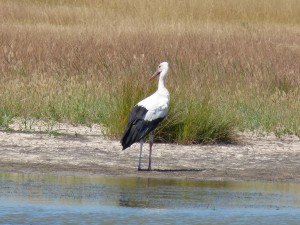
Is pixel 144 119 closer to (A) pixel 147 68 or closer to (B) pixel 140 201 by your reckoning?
(B) pixel 140 201

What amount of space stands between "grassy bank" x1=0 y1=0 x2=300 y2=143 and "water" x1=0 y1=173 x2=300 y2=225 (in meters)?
2.31

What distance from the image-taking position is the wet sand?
29.9 ft

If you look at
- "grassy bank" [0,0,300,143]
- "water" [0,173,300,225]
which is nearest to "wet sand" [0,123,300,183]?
"grassy bank" [0,0,300,143]

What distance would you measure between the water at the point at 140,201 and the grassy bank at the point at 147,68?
7.59 ft

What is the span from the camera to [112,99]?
489 inches

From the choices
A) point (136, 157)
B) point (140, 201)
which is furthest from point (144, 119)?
point (140, 201)

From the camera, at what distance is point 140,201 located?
24.9 ft

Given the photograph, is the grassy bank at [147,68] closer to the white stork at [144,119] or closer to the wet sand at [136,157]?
the wet sand at [136,157]

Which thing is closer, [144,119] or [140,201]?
[140,201]

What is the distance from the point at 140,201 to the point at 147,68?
765 cm

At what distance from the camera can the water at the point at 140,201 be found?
273 inches

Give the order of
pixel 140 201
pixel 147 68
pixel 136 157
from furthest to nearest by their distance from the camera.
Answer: pixel 147 68 → pixel 136 157 → pixel 140 201

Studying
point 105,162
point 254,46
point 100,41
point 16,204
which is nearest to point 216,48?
point 254,46

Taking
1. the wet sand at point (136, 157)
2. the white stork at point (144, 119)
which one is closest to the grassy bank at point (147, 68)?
the wet sand at point (136, 157)
